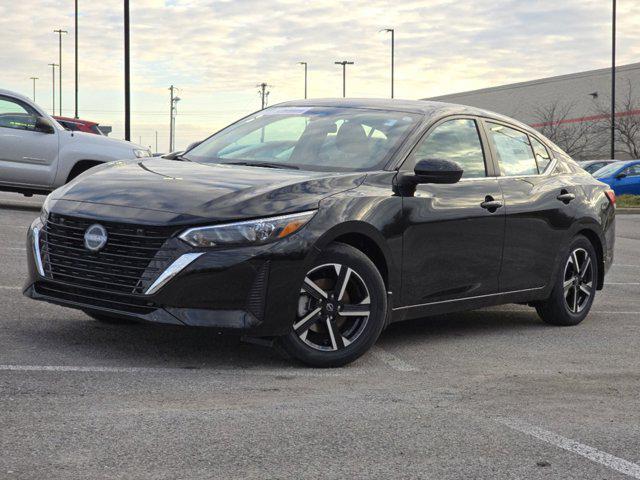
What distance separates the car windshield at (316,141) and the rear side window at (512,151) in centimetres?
86

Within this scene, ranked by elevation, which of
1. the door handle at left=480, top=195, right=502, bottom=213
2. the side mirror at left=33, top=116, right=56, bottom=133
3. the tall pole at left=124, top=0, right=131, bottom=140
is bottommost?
the door handle at left=480, top=195, right=502, bottom=213

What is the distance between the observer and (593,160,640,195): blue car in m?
31.4

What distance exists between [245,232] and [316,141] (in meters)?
1.49

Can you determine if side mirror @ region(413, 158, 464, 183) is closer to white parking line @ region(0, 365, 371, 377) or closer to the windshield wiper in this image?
the windshield wiper

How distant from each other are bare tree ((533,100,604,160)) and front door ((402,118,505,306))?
55.2 metres

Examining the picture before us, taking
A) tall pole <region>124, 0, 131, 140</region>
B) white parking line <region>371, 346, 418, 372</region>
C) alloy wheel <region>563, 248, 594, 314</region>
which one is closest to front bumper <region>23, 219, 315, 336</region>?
white parking line <region>371, 346, 418, 372</region>

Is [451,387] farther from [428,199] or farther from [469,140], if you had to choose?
[469,140]

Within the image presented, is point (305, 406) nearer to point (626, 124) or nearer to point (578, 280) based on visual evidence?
point (578, 280)

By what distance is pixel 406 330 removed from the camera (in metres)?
7.67

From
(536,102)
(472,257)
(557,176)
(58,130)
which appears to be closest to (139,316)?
(472,257)

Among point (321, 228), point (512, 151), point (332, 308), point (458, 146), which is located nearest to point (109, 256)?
point (321, 228)

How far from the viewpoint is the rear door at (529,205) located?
7484 millimetres

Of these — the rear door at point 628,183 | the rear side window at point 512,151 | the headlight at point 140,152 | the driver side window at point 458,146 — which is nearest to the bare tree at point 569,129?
the rear door at point 628,183

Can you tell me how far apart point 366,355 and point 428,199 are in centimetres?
103
